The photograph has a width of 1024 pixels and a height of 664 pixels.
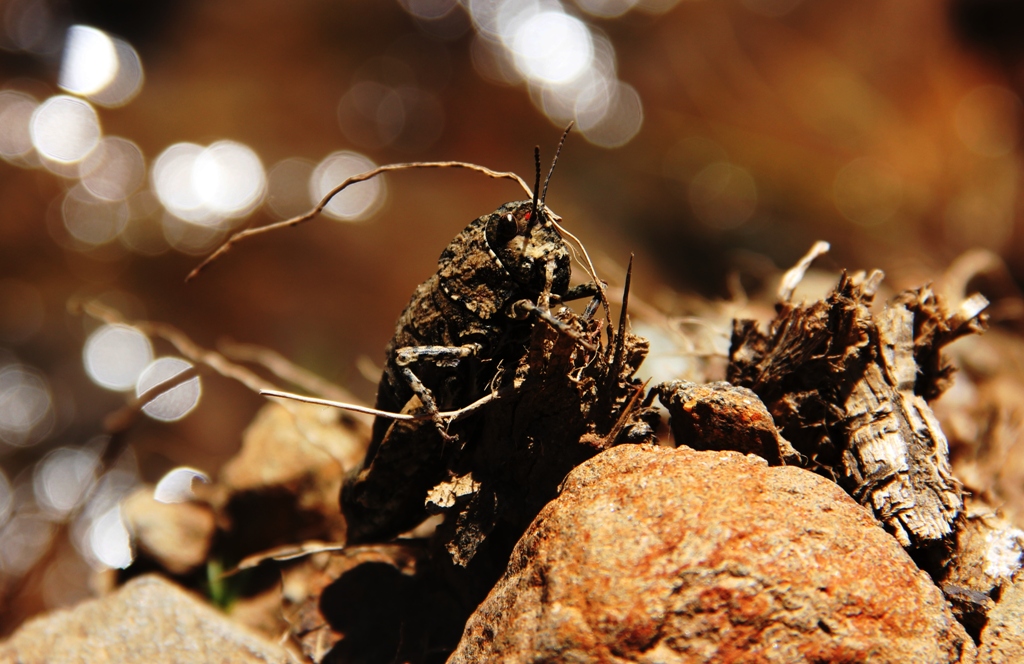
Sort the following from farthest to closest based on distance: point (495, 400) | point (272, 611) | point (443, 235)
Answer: point (443, 235) < point (272, 611) < point (495, 400)

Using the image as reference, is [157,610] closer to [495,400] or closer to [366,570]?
[366,570]

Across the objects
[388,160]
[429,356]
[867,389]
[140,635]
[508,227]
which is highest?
[388,160]

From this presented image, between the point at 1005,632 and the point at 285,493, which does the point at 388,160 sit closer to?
the point at 285,493

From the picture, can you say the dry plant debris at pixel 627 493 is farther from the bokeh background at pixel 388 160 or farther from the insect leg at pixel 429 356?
the bokeh background at pixel 388 160

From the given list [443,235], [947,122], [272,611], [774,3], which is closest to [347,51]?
[443,235]

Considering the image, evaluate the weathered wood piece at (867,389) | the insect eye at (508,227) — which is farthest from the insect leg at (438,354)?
the weathered wood piece at (867,389)

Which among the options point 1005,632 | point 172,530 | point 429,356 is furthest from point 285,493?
point 1005,632
